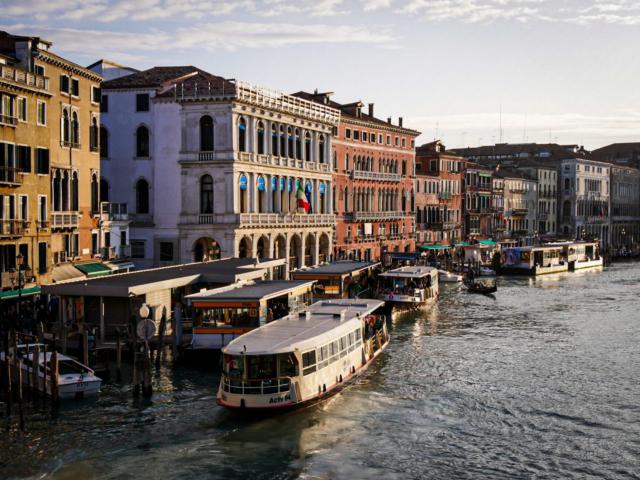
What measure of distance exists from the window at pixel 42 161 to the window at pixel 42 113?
1.02m

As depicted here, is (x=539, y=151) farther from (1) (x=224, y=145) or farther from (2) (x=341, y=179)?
(1) (x=224, y=145)

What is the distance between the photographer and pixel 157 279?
2942cm

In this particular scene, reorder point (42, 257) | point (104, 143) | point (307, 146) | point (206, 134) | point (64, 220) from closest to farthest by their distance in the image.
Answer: point (42, 257), point (64, 220), point (206, 134), point (104, 143), point (307, 146)

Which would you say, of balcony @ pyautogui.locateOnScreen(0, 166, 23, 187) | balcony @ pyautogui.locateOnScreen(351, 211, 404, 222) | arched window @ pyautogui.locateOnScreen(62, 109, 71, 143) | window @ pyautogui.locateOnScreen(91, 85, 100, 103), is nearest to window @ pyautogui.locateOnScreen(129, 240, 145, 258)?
window @ pyautogui.locateOnScreen(91, 85, 100, 103)

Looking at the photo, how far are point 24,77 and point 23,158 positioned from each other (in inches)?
113

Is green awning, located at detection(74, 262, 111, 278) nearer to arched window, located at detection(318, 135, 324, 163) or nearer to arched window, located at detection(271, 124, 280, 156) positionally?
arched window, located at detection(271, 124, 280, 156)

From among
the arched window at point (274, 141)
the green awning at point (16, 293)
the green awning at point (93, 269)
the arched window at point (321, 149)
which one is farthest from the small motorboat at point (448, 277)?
the green awning at point (16, 293)

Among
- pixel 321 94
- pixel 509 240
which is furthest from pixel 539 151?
pixel 321 94

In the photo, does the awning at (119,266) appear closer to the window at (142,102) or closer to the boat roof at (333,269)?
the boat roof at (333,269)

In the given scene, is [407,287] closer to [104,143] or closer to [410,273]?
[410,273]

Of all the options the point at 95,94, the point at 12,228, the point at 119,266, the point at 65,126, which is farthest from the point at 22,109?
the point at 119,266

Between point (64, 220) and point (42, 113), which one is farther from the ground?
point (42, 113)

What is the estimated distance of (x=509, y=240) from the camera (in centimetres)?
8950

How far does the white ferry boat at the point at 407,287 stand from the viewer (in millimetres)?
41219
